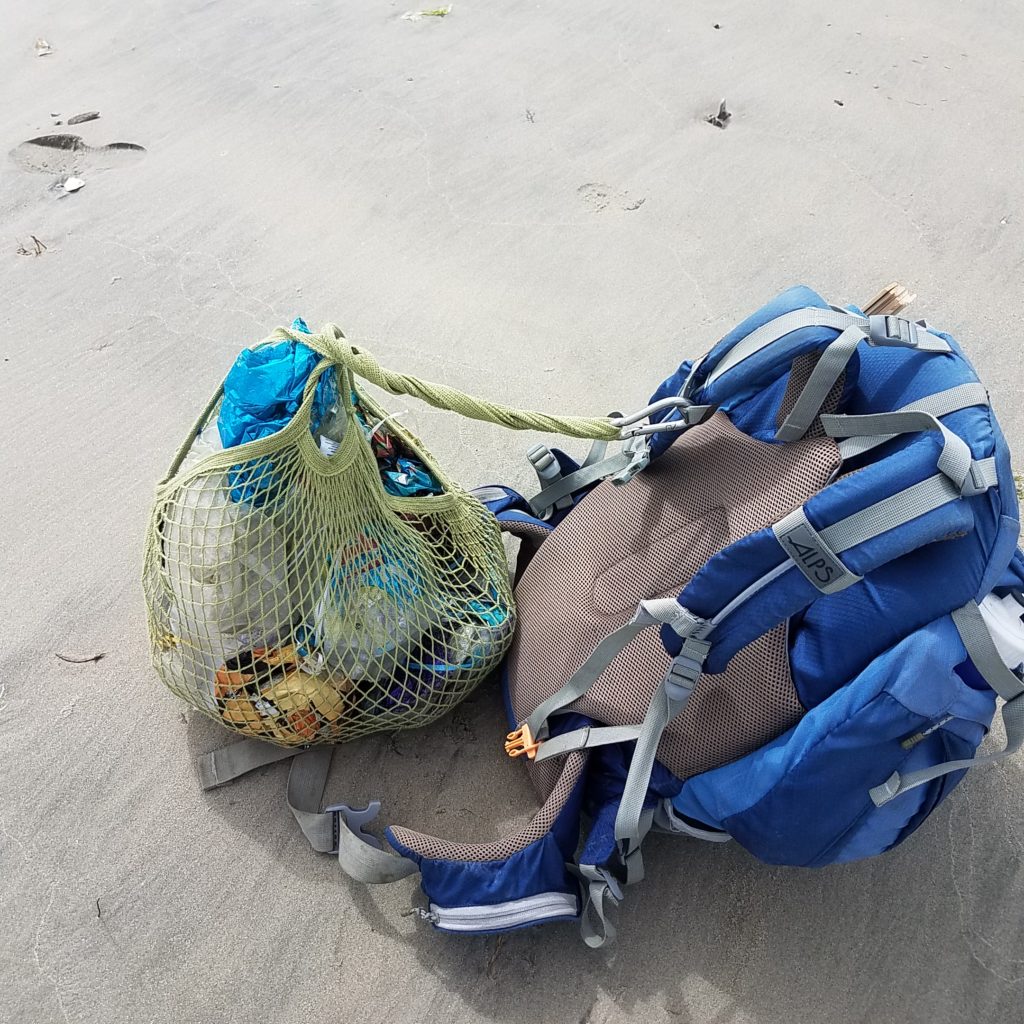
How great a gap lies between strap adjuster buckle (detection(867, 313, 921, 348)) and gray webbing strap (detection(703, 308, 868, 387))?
0.01 metres

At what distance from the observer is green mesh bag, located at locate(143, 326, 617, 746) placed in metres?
1.54

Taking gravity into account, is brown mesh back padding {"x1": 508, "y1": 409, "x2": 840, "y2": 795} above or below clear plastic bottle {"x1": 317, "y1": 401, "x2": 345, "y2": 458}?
below

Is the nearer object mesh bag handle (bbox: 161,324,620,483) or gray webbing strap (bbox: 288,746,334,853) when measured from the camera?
mesh bag handle (bbox: 161,324,620,483)

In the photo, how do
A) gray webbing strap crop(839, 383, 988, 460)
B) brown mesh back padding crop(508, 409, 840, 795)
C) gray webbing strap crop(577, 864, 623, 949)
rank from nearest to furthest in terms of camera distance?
gray webbing strap crop(839, 383, 988, 460)
brown mesh back padding crop(508, 409, 840, 795)
gray webbing strap crop(577, 864, 623, 949)

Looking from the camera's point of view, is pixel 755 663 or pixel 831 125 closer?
pixel 755 663

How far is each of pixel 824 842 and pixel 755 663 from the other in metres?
0.30

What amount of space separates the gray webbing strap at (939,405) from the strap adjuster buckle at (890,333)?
9 cm

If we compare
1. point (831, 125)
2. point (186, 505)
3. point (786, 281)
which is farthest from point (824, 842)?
A: point (831, 125)

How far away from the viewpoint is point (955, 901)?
164 centimetres

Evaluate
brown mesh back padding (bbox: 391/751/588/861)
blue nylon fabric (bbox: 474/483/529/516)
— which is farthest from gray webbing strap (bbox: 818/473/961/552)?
blue nylon fabric (bbox: 474/483/529/516)

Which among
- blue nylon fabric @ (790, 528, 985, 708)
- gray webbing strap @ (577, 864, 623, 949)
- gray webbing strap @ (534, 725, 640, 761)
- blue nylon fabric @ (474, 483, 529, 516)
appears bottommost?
gray webbing strap @ (577, 864, 623, 949)

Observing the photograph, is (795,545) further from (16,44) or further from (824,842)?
(16,44)

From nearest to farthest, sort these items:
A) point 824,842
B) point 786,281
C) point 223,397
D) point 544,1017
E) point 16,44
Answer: point 824,842
point 544,1017
point 223,397
point 786,281
point 16,44

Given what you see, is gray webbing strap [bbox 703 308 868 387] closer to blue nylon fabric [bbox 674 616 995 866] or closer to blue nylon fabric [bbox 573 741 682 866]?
blue nylon fabric [bbox 674 616 995 866]
